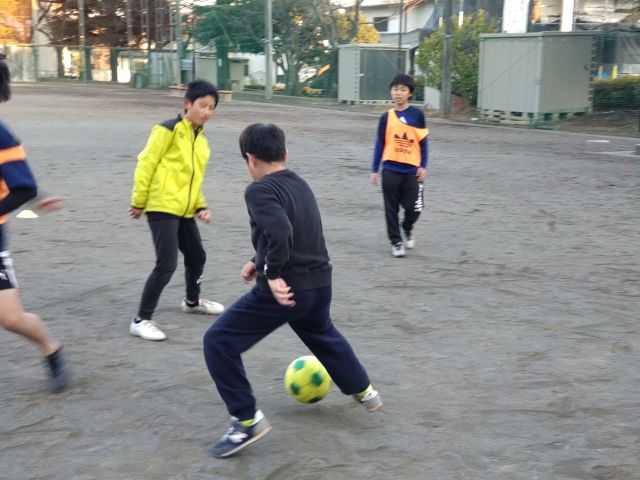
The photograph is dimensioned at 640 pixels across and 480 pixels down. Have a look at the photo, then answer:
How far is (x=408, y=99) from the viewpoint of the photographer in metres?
7.65

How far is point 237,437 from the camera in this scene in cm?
370

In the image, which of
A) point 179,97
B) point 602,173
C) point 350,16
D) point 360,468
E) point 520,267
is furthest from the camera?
point 350,16

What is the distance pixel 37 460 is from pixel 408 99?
16.7 ft

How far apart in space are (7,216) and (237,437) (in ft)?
5.44

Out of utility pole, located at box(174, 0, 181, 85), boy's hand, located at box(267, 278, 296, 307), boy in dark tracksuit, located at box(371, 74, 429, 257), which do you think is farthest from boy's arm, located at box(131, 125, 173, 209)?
utility pole, located at box(174, 0, 181, 85)

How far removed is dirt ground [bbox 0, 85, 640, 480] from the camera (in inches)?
147

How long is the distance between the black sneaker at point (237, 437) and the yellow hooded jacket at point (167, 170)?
1943 millimetres

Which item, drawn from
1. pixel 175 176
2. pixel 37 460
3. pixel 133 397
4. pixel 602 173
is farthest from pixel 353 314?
pixel 602 173

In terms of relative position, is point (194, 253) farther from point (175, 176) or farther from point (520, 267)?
point (520, 267)

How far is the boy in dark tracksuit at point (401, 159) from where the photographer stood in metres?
7.71

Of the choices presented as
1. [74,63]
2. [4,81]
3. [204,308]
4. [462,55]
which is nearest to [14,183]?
[4,81]

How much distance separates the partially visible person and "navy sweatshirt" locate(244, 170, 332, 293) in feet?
3.76

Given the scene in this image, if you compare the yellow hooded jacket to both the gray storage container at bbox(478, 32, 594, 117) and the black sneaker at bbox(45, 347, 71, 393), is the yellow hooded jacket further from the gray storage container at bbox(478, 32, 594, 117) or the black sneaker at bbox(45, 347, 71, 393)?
the gray storage container at bbox(478, 32, 594, 117)

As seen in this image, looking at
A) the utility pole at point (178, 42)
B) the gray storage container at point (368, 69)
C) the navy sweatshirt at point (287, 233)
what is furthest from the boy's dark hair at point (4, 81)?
the utility pole at point (178, 42)
